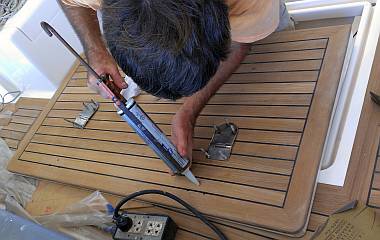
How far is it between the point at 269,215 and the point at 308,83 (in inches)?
15.3

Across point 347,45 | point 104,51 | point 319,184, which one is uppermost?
point 347,45

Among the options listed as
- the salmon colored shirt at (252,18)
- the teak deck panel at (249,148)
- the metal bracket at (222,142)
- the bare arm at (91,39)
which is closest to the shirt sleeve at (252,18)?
the salmon colored shirt at (252,18)

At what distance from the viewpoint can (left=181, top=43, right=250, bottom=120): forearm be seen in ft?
3.58

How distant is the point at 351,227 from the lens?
2.29 ft

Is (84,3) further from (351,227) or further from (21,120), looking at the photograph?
(351,227)

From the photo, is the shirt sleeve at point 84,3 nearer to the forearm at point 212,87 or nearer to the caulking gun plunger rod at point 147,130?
the caulking gun plunger rod at point 147,130

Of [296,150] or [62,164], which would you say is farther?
[62,164]


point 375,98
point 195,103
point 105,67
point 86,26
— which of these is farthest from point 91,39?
point 375,98

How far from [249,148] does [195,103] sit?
213 millimetres

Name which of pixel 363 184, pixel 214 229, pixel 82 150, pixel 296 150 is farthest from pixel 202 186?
pixel 82 150

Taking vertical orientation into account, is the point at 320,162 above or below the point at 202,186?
above

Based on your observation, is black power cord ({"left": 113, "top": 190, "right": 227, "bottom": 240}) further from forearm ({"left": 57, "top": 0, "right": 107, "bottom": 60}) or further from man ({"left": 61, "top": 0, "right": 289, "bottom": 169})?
forearm ({"left": 57, "top": 0, "right": 107, "bottom": 60})

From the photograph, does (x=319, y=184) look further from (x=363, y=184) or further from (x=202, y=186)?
(x=202, y=186)

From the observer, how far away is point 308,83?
3.38 feet
